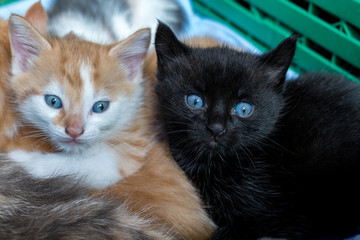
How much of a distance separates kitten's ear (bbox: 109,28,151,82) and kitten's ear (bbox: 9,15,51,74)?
0.29 metres

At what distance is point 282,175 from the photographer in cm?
172

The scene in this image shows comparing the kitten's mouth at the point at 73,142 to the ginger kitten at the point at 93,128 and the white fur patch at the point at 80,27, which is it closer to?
the ginger kitten at the point at 93,128

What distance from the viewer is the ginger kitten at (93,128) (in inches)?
64.4

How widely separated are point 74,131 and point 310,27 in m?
1.47

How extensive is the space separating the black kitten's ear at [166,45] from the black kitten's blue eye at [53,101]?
1.53 feet

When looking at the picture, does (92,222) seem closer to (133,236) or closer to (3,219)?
(133,236)

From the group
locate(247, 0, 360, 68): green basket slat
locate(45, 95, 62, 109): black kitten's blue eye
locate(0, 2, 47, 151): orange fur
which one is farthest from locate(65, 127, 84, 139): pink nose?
locate(247, 0, 360, 68): green basket slat

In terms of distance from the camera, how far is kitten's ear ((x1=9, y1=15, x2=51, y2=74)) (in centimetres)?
166

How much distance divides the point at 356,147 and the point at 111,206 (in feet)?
3.23

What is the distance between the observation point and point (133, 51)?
1812 millimetres

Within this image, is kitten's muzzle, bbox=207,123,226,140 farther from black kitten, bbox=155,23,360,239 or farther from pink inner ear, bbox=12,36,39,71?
pink inner ear, bbox=12,36,39,71

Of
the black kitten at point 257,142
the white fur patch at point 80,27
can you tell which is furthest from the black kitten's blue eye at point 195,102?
the white fur patch at point 80,27

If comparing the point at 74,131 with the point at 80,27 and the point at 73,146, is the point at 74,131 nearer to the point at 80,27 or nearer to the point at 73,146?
the point at 73,146

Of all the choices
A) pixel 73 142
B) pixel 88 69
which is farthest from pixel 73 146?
pixel 88 69
